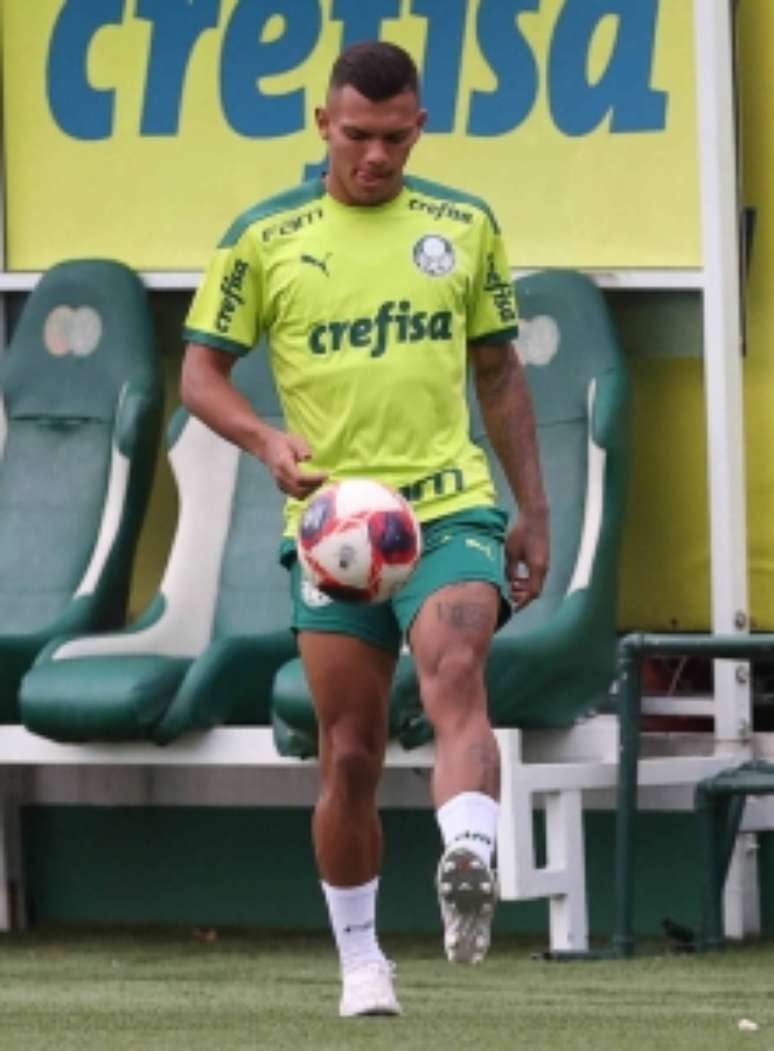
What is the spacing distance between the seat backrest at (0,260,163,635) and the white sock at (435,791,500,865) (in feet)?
13.6

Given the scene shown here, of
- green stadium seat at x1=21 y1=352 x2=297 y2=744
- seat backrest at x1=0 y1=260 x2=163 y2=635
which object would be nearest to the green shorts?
green stadium seat at x1=21 y1=352 x2=297 y2=744

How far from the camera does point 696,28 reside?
1074 cm

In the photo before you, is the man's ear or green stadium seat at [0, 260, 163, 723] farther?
green stadium seat at [0, 260, 163, 723]

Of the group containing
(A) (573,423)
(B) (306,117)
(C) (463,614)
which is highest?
(B) (306,117)

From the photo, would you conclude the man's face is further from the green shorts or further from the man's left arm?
the green shorts

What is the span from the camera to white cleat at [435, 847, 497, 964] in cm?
688

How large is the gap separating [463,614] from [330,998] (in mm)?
1460

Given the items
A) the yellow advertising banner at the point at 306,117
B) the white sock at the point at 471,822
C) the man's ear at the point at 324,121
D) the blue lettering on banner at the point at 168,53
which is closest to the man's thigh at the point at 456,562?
the white sock at the point at 471,822

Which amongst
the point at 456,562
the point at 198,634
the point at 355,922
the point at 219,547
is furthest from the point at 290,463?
the point at 219,547

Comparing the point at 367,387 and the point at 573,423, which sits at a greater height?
the point at 573,423

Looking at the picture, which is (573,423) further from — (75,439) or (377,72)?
(377,72)

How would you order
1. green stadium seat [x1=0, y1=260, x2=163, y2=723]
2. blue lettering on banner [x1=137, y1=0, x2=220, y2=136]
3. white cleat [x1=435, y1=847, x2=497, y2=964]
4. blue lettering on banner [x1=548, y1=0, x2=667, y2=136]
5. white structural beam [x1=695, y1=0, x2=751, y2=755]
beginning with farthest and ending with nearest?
1. blue lettering on banner [x1=137, y1=0, x2=220, y2=136]
2. green stadium seat [x1=0, y1=260, x2=163, y2=723]
3. blue lettering on banner [x1=548, y1=0, x2=667, y2=136]
4. white structural beam [x1=695, y1=0, x2=751, y2=755]
5. white cleat [x1=435, y1=847, x2=497, y2=964]

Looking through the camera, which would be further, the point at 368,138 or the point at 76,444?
the point at 76,444

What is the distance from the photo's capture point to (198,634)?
36.0 ft
